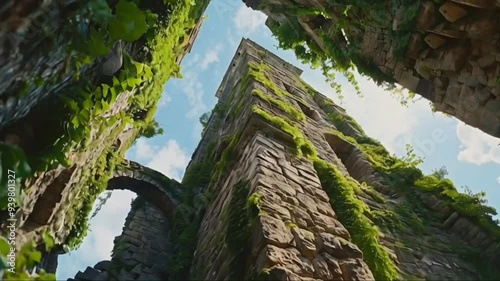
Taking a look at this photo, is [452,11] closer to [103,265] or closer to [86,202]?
[86,202]

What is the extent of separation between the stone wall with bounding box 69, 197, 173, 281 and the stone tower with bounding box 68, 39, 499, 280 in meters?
0.02

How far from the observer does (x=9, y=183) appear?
178 centimetres

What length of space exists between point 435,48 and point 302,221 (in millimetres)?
2460

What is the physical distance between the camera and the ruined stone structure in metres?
4.00

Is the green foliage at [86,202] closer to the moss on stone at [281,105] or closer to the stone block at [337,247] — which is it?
the moss on stone at [281,105]

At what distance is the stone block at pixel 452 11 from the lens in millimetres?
4082

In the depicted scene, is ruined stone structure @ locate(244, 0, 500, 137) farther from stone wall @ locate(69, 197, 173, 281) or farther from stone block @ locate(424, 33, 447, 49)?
stone wall @ locate(69, 197, 173, 281)

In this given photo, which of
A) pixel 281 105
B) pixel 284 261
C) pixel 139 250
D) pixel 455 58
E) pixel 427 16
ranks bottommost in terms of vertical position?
pixel 284 261

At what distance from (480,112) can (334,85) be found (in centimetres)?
469

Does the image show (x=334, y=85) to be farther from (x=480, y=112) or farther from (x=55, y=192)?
(x=55, y=192)

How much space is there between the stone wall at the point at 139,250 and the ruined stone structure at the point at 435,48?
13.9 feet

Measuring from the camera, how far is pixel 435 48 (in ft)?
15.1

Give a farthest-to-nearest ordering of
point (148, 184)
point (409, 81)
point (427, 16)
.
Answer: point (148, 184)
point (409, 81)
point (427, 16)

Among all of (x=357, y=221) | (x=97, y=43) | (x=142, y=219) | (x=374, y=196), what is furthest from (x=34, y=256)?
(x=142, y=219)
